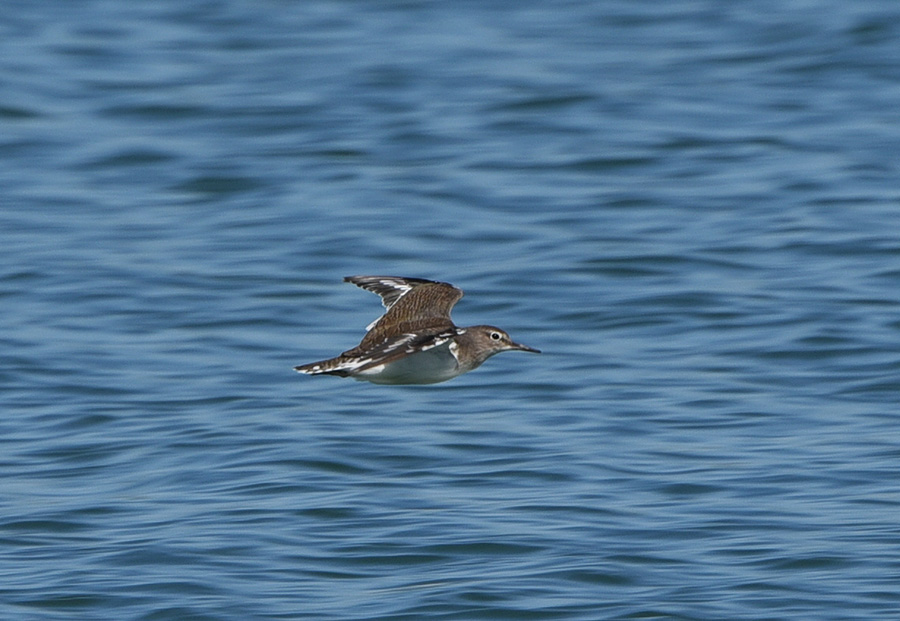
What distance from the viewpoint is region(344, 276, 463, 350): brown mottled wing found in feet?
31.9

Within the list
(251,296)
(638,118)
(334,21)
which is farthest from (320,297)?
(334,21)

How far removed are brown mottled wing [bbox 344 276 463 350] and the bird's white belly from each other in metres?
0.16

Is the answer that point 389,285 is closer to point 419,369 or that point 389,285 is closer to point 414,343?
point 419,369

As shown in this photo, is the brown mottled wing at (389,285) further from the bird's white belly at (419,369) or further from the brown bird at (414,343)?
the bird's white belly at (419,369)

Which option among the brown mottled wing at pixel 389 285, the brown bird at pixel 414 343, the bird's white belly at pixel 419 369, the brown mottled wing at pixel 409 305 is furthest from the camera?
the brown mottled wing at pixel 389 285

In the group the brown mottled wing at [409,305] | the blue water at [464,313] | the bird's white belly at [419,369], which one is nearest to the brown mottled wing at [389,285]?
the brown mottled wing at [409,305]

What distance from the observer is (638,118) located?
20.9 meters

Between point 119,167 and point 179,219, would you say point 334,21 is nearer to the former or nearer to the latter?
point 119,167

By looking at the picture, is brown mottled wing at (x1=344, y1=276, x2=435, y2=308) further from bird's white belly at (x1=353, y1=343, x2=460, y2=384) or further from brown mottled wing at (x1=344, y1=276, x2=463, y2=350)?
bird's white belly at (x1=353, y1=343, x2=460, y2=384)

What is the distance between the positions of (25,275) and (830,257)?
23.6ft

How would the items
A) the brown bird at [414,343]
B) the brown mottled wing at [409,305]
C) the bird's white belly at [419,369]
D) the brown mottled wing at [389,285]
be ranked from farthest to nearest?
the brown mottled wing at [389,285] < the brown mottled wing at [409,305] < the bird's white belly at [419,369] < the brown bird at [414,343]

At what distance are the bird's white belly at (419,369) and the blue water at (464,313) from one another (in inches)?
44.0

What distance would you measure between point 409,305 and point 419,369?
4.19 feet

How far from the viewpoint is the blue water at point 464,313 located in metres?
9.76
